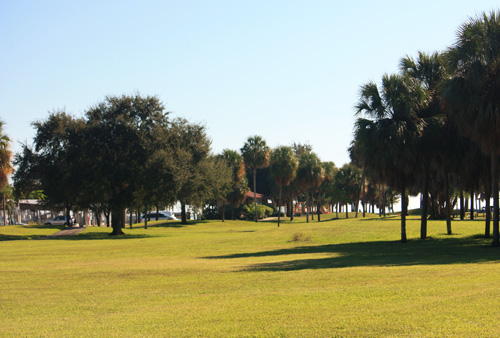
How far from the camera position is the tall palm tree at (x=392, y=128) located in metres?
29.2

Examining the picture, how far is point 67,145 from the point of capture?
151 ft

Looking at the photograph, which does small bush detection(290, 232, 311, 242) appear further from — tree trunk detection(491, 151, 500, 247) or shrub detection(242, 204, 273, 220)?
shrub detection(242, 204, 273, 220)

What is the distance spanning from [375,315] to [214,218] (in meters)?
82.4

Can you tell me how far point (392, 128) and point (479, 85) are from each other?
574 cm

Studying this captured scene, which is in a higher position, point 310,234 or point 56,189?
point 56,189

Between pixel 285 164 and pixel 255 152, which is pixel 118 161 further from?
pixel 255 152

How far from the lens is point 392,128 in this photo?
2928 centimetres

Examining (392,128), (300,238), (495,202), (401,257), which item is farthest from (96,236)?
(495,202)

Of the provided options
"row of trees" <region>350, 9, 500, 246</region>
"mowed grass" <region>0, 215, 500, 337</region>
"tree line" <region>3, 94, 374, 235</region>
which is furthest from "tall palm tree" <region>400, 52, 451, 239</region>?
"tree line" <region>3, 94, 374, 235</region>

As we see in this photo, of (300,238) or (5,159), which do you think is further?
(5,159)

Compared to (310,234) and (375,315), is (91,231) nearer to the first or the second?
(310,234)

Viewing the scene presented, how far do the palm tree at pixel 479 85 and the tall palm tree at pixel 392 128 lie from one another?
3.63 m

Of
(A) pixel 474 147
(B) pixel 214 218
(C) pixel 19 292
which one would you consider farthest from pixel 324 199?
(C) pixel 19 292

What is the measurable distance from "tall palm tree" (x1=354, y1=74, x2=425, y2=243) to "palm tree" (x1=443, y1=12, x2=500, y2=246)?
3.63m
